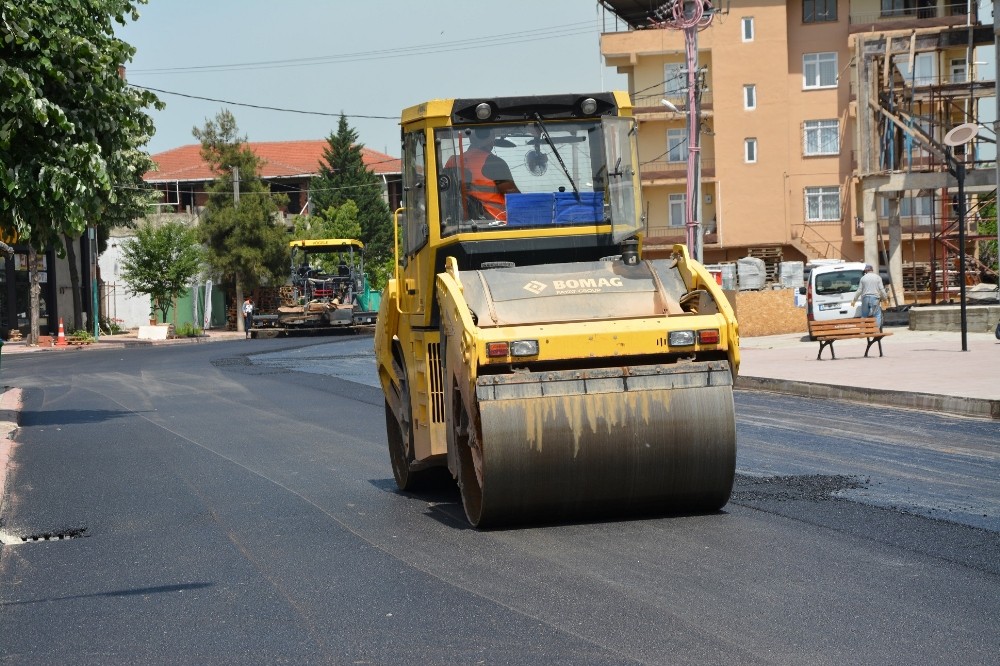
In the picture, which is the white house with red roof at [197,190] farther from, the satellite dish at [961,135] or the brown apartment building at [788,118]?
the satellite dish at [961,135]

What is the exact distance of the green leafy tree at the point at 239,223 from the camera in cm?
6425

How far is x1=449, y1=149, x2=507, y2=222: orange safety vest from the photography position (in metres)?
9.46

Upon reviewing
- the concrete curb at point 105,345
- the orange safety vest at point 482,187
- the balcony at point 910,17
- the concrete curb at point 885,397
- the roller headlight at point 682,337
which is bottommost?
the concrete curb at point 105,345

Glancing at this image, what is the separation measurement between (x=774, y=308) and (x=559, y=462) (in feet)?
108

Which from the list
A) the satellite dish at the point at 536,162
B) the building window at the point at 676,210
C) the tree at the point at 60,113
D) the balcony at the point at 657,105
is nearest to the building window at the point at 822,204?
the building window at the point at 676,210

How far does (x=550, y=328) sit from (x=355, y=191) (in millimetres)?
82564

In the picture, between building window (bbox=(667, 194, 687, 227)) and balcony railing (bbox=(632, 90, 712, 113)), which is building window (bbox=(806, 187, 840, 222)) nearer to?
building window (bbox=(667, 194, 687, 227))

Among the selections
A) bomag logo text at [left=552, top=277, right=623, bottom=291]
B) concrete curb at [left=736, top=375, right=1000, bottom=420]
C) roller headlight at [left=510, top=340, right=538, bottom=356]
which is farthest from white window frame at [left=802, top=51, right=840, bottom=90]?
roller headlight at [left=510, top=340, right=538, bottom=356]

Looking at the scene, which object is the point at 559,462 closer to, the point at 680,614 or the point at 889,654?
the point at 680,614

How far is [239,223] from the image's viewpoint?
6431cm

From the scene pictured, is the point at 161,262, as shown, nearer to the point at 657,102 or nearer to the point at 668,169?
the point at 668,169

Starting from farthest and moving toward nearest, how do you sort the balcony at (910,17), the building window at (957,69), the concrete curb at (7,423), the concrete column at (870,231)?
the balcony at (910,17)
the building window at (957,69)
the concrete column at (870,231)
the concrete curb at (7,423)

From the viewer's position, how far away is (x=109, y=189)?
16.4m

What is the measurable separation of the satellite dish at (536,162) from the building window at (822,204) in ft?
175
